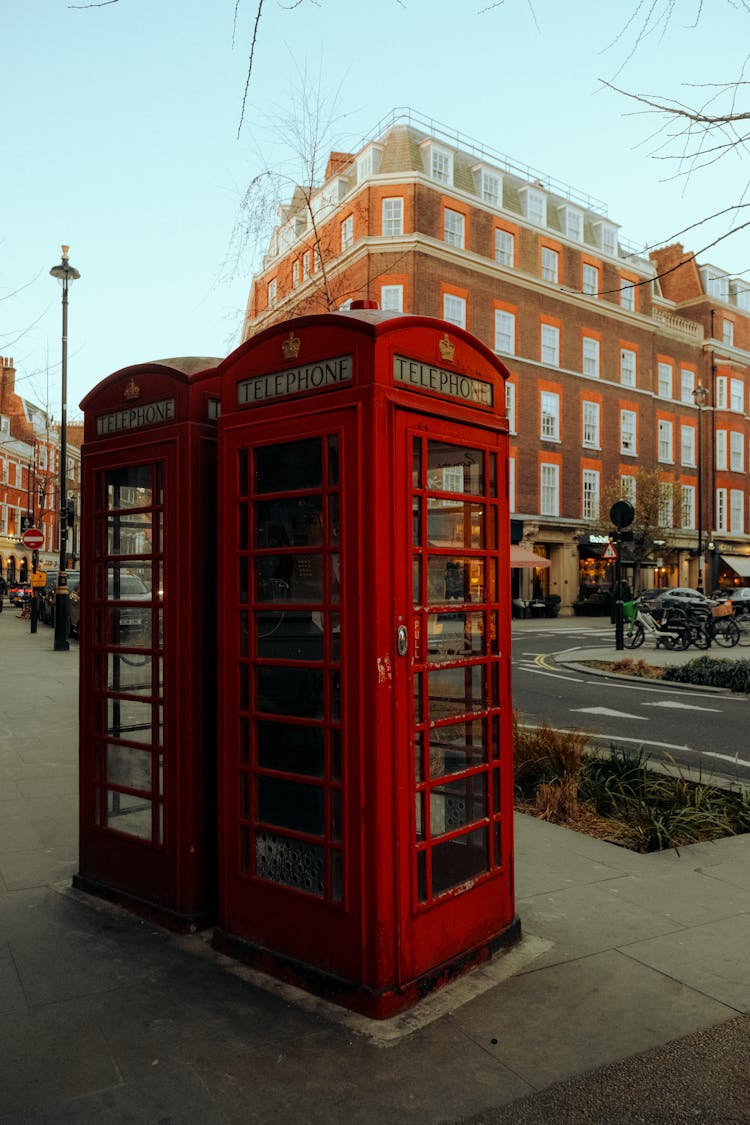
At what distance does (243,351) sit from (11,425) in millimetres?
77415

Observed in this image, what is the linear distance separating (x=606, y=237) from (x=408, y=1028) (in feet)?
146

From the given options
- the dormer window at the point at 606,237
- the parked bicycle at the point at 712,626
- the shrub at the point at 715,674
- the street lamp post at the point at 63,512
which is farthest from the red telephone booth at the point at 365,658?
the dormer window at the point at 606,237

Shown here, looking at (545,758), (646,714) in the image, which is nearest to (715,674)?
(646,714)

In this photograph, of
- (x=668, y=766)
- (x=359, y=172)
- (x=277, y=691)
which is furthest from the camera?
(x=359, y=172)

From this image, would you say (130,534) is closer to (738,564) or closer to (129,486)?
(129,486)

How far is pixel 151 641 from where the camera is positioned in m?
3.91

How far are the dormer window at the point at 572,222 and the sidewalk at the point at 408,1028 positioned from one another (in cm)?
4026

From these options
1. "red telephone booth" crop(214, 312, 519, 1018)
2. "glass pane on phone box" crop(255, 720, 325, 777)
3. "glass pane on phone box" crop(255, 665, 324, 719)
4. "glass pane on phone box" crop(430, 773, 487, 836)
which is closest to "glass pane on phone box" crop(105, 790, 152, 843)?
"red telephone booth" crop(214, 312, 519, 1018)

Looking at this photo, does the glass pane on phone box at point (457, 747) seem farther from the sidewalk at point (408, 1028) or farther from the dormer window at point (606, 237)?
the dormer window at point (606, 237)

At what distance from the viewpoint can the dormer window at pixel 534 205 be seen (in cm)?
3794

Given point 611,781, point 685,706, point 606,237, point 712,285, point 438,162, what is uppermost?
point 438,162

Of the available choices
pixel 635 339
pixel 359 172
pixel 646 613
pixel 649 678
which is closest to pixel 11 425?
pixel 359 172

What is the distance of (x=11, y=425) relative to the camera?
7300 centimetres

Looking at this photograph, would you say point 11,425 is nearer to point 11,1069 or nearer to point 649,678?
point 649,678
